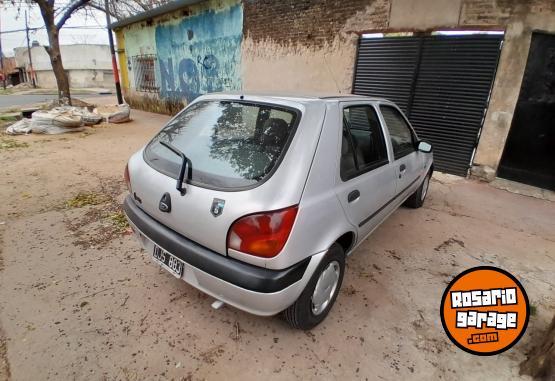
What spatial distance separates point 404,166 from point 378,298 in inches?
Answer: 51.3

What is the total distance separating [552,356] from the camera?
1.72 metres

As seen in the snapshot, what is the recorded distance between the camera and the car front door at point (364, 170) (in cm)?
215

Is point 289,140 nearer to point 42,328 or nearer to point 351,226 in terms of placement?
point 351,226

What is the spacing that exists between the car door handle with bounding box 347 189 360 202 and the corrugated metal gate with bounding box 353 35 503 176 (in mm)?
4360

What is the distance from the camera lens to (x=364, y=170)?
2359 mm

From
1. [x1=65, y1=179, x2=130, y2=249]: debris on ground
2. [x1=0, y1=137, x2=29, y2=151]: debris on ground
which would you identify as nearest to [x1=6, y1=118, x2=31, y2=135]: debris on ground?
[x1=0, y1=137, x2=29, y2=151]: debris on ground

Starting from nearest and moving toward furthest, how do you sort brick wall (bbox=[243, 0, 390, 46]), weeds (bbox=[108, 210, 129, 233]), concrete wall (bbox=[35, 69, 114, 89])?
weeds (bbox=[108, 210, 129, 233])
brick wall (bbox=[243, 0, 390, 46])
concrete wall (bbox=[35, 69, 114, 89])

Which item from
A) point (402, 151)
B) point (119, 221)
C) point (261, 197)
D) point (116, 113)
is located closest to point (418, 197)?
point (402, 151)

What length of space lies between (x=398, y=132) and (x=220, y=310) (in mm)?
2340

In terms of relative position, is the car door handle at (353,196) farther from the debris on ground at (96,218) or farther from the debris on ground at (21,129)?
the debris on ground at (21,129)

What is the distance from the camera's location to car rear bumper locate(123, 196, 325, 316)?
172 cm

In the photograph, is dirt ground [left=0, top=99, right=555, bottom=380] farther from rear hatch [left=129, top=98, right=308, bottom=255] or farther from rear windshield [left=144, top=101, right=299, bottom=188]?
rear windshield [left=144, top=101, right=299, bottom=188]

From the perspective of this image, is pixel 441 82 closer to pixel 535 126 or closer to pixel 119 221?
pixel 535 126

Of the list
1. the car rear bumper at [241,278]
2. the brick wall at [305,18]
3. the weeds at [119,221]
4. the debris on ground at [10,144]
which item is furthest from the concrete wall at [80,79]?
the car rear bumper at [241,278]
